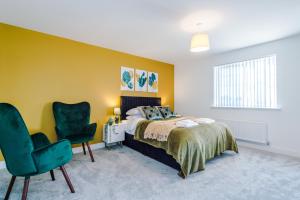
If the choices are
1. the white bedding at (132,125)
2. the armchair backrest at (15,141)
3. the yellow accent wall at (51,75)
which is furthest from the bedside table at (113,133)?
the armchair backrest at (15,141)

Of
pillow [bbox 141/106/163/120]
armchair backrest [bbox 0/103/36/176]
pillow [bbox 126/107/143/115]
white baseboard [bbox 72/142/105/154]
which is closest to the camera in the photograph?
armchair backrest [bbox 0/103/36/176]

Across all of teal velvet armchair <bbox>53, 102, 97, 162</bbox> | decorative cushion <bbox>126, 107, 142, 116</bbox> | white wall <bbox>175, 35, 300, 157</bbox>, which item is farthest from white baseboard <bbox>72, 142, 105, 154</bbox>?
white wall <bbox>175, 35, 300, 157</bbox>

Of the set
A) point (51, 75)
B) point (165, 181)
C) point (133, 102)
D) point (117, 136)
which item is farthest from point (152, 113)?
point (51, 75)

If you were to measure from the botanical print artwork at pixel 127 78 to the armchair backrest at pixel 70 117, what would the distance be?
1.24 m

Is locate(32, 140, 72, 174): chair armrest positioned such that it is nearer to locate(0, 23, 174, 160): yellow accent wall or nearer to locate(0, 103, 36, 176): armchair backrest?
locate(0, 103, 36, 176): armchair backrest

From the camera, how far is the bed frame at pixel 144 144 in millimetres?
2811

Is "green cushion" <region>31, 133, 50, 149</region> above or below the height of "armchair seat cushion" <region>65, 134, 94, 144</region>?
above

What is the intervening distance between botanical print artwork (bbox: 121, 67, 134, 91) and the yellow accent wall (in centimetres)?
13

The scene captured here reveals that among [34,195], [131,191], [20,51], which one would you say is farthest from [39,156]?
[20,51]

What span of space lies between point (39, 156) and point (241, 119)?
14.0 ft

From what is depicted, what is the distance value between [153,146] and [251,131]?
251 cm

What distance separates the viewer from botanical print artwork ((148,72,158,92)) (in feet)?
16.6

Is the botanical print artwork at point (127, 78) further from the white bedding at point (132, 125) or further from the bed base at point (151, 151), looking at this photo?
the bed base at point (151, 151)

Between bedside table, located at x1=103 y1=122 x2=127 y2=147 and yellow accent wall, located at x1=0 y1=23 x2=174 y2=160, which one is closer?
yellow accent wall, located at x1=0 y1=23 x2=174 y2=160
